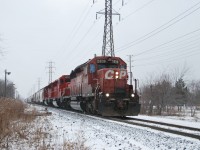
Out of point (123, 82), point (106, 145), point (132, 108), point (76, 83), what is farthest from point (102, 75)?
point (106, 145)

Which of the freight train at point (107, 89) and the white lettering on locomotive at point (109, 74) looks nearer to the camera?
the freight train at point (107, 89)

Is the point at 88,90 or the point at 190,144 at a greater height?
the point at 88,90

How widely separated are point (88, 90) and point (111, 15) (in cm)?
1261

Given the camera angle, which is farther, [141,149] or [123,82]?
[123,82]

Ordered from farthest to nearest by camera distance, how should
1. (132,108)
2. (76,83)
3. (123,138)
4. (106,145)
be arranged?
1. (76,83)
2. (132,108)
3. (123,138)
4. (106,145)

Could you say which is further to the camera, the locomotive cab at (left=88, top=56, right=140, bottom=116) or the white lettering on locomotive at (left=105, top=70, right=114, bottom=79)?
the white lettering on locomotive at (left=105, top=70, right=114, bottom=79)

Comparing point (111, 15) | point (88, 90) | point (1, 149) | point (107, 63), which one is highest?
point (111, 15)

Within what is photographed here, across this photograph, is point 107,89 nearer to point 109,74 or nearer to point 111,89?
point 111,89

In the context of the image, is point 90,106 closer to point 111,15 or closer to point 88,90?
point 88,90

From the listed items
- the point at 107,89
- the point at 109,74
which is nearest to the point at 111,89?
the point at 107,89

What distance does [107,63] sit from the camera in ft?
74.7

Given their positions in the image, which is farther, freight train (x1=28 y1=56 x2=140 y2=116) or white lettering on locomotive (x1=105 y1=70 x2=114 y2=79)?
white lettering on locomotive (x1=105 y1=70 x2=114 y2=79)

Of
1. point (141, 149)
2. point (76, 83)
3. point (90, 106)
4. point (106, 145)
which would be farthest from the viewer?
point (76, 83)

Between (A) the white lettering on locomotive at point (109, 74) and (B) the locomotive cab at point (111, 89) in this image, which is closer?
(B) the locomotive cab at point (111, 89)
